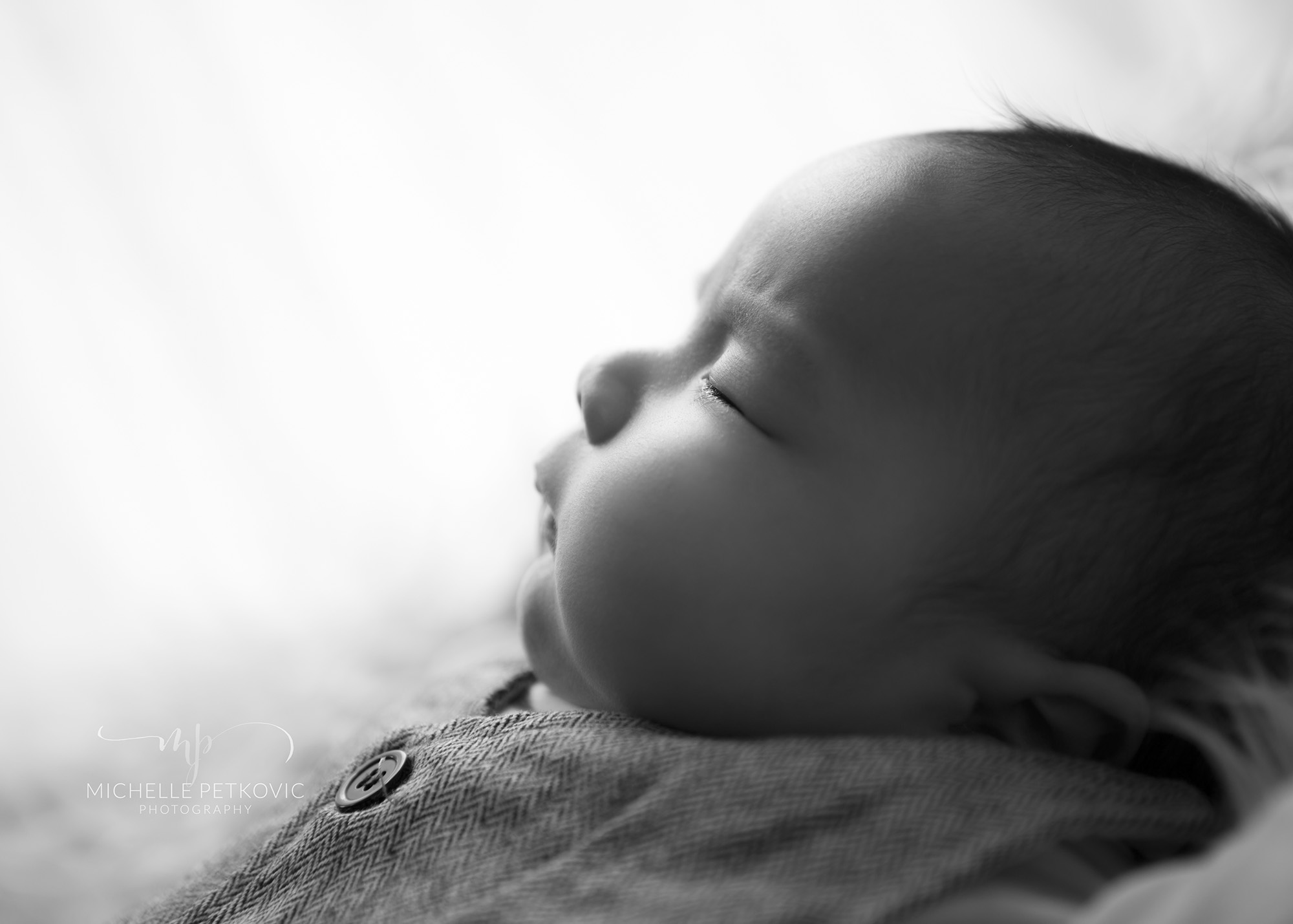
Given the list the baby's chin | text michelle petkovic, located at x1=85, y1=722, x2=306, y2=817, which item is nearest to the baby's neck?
the baby's chin

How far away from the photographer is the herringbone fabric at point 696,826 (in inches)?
23.5

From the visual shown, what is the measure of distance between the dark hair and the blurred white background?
52cm

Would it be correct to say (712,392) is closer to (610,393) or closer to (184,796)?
(610,393)

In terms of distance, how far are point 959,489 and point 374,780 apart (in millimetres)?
468

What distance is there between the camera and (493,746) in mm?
770

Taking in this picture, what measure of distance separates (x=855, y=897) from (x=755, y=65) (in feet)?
3.95

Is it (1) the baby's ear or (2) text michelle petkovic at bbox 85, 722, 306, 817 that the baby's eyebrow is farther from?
(2) text michelle petkovic at bbox 85, 722, 306, 817

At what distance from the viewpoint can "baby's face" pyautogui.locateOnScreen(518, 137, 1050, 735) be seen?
28.6 inches

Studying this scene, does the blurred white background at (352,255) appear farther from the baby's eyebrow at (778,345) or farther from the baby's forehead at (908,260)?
the baby's eyebrow at (778,345)

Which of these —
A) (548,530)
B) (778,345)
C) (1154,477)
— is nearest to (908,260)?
(778,345)

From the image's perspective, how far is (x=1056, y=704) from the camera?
726 millimetres

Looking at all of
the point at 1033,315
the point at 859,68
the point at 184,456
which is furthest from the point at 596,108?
the point at 1033,315

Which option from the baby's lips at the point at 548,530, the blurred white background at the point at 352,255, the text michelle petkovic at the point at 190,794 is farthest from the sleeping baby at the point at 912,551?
the blurred white background at the point at 352,255

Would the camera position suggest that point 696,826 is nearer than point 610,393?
Yes
